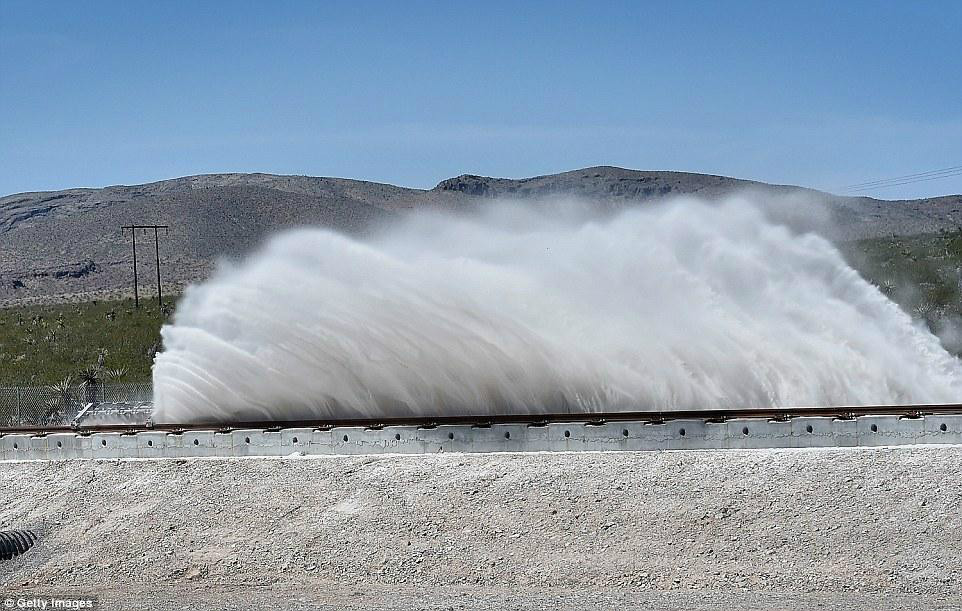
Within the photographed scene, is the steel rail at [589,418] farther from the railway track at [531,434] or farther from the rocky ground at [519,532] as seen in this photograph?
the rocky ground at [519,532]

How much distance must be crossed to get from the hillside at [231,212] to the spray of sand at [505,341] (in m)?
69.3

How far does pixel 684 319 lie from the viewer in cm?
2997

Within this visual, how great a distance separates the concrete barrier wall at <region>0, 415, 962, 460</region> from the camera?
20.7 metres

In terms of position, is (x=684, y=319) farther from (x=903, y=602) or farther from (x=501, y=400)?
(x=903, y=602)

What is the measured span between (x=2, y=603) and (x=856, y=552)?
A: 12796mm

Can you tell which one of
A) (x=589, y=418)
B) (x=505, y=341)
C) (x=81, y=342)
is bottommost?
(x=589, y=418)

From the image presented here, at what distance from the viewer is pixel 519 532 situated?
1848 centimetres

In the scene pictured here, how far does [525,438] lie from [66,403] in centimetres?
1621

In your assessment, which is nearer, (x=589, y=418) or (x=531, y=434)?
(x=531, y=434)

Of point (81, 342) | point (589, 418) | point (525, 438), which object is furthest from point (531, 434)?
point (81, 342)

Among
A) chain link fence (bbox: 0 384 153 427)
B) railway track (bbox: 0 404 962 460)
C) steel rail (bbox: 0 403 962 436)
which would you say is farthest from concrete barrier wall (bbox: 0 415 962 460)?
chain link fence (bbox: 0 384 153 427)

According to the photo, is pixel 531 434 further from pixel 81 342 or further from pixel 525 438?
pixel 81 342

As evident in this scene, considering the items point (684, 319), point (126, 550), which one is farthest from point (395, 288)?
point (126, 550)

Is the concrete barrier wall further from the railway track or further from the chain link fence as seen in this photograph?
the chain link fence
